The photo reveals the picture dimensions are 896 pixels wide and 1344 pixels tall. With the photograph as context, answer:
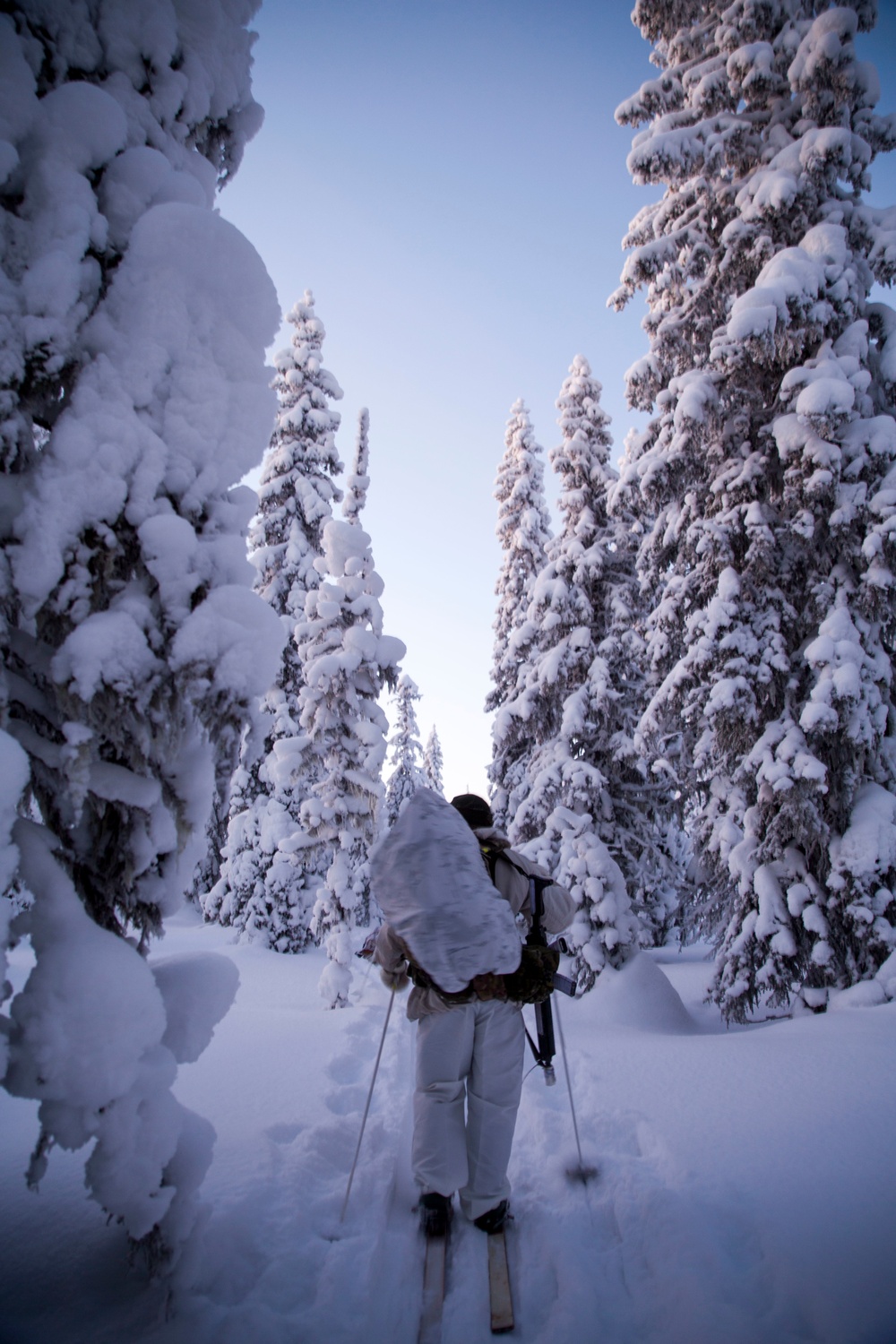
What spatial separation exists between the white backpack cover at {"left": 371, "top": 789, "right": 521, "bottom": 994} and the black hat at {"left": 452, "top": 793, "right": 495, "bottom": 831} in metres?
0.52

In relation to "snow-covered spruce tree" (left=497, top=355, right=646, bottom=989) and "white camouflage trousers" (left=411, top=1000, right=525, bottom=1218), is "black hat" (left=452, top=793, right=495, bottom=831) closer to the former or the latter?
"white camouflage trousers" (left=411, top=1000, right=525, bottom=1218)

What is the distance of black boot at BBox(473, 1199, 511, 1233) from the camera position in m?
3.10

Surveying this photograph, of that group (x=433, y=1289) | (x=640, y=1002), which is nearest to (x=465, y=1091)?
(x=433, y=1289)

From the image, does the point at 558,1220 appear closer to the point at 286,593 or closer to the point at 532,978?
the point at 532,978

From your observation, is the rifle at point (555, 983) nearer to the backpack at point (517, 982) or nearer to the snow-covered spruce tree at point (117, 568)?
the backpack at point (517, 982)

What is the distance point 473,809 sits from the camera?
162 inches

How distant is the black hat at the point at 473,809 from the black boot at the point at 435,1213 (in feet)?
6.48

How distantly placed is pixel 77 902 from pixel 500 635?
686 inches

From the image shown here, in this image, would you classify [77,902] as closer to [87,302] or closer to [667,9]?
[87,302]

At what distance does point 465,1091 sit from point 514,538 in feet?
53.4

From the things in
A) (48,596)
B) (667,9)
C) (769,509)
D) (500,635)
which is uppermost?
(667,9)

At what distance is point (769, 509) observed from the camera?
7.42 meters

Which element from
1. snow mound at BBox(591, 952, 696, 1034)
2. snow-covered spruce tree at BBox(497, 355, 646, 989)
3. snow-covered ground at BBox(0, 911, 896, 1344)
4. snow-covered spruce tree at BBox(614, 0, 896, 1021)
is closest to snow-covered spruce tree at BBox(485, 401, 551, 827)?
snow-covered spruce tree at BBox(497, 355, 646, 989)

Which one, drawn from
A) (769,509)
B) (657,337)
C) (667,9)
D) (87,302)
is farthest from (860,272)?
(87,302)
